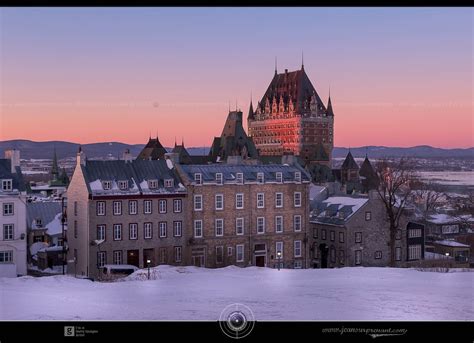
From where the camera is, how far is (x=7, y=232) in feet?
76.3

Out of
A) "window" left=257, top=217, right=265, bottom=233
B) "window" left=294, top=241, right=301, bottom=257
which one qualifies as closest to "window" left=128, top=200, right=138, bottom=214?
"window" left=257, top=217, right=265, bottom=233

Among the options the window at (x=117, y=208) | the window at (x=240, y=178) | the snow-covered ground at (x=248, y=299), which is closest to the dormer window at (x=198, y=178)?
the window at (x=240, y=178)

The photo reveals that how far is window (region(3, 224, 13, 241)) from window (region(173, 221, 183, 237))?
21.5ft

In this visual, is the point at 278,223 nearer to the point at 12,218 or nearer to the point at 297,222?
the point at 297,222

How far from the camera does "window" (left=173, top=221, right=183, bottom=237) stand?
87.7ft

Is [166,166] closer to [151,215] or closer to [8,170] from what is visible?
[151,215]

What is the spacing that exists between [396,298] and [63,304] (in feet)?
11.8

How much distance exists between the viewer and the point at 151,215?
26234 millimetres

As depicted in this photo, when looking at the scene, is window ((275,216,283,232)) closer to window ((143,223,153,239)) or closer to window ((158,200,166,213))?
window ((158,200,166,213))

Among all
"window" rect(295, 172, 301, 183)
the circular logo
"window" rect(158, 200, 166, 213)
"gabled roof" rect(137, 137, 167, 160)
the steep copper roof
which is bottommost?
"window" rect(158, 200, 166, 213)

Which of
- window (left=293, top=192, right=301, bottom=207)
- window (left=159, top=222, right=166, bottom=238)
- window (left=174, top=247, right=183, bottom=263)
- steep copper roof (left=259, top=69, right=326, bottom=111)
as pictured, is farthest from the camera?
steep copper roof (left=259, top=69, right=326, bottom=111)

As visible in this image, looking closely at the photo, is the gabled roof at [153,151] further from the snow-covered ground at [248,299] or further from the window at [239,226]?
the snow-covered ground at [248,299]
